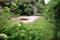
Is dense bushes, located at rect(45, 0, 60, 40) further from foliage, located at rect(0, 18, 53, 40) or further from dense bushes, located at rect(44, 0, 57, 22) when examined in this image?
foliage, located at rect(0, 18, 53, 40)

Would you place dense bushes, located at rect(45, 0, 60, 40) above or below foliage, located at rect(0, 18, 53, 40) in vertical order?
above

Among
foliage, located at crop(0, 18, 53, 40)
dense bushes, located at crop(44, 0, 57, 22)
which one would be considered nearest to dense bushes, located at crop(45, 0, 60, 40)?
dense bushes, located at crop(44, 0, 57, 22)

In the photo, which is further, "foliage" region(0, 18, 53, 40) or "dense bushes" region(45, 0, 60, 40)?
"foliage" region(0, 18, 53, 40)

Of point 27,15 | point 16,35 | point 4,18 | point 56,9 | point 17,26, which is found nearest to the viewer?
point 56,9

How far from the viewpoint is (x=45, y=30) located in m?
6.17

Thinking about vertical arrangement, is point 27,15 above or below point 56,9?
below

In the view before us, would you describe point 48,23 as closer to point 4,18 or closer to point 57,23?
point 57,23

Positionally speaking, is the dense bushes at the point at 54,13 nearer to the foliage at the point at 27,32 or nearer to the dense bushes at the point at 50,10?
the dense bushes at the point at 50,10

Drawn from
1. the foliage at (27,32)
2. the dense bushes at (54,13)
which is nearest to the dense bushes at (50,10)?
the dense bushes at (54,13)

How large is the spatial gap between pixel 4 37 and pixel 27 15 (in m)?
7.51

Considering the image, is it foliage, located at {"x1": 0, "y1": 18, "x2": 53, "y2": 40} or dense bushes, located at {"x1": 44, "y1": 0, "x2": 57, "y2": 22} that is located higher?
dense bushes, located at {"x1": 44, "y1": 0, "x2": 57, "y2": 22}

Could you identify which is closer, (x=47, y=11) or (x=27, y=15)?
(x=47, y=11)

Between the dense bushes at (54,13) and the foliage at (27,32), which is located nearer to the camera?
the dense bushes at (54,13)

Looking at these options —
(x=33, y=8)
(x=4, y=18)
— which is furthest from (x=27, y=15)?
(x=4, y=18)
